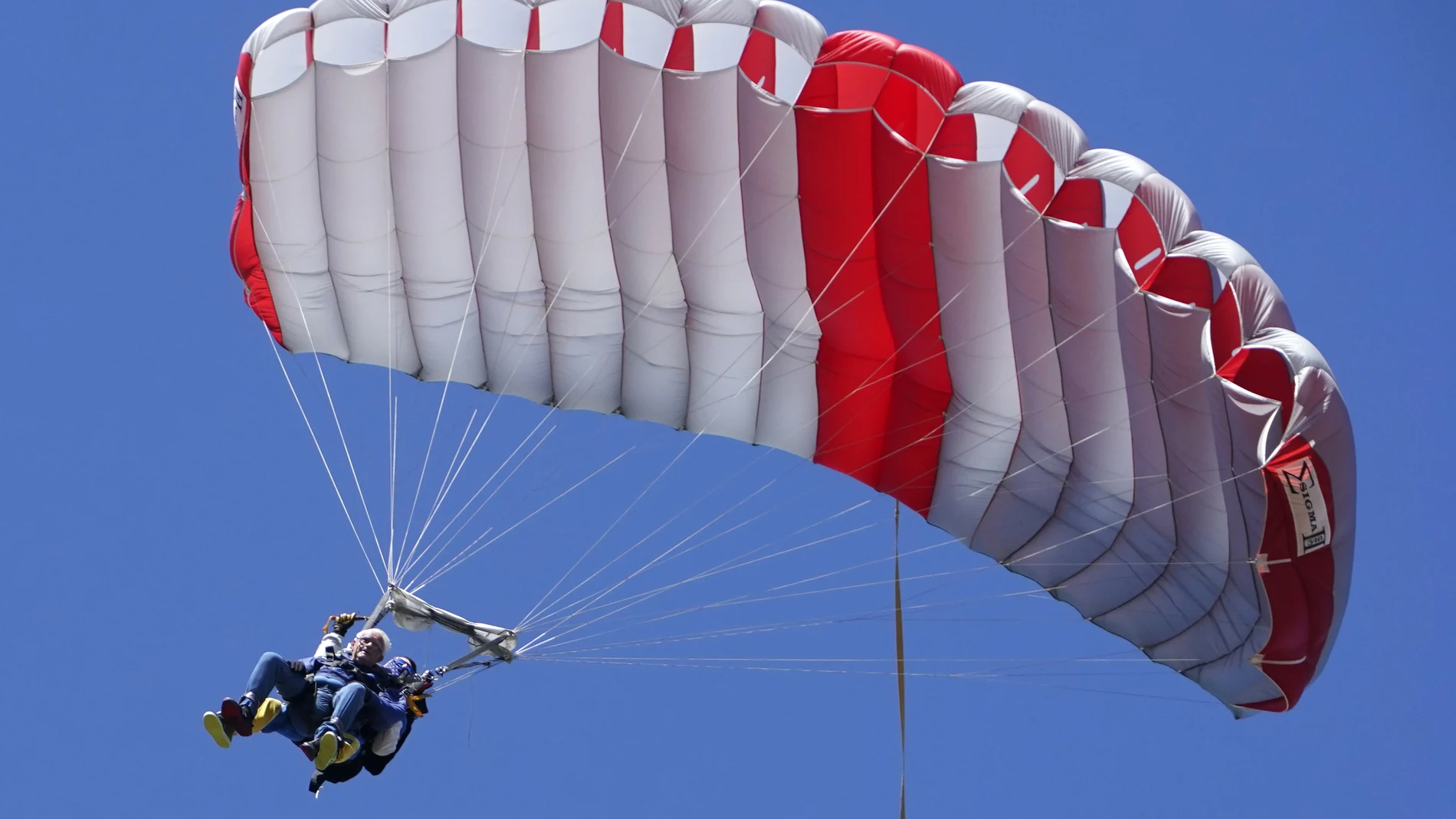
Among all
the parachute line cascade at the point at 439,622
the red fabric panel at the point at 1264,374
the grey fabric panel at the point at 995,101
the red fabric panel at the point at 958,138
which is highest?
the grey fabric panel at the point at 995,101

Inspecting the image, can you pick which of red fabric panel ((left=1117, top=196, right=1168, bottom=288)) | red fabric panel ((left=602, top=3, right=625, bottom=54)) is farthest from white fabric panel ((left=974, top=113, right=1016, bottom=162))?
red fabric panel ((left=602, top=3, right=625, bottom=54))

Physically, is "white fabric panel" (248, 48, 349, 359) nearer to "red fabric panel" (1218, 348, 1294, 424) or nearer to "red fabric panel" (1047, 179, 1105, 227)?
"red fabric panel" (1047, 179, 1105, 227)

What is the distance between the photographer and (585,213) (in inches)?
439

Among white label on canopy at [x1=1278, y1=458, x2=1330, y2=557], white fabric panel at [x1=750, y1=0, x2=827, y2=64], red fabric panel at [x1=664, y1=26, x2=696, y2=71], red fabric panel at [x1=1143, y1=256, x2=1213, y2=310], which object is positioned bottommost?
white label on canopy at [x1=1278, y1=458, x2=1330, y2=557]

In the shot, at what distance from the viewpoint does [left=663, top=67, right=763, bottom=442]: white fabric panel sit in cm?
1065

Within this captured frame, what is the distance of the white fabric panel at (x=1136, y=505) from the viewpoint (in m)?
10.2

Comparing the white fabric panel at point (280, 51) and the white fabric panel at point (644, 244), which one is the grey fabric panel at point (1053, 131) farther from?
the white fabric panel at point (280, 51)

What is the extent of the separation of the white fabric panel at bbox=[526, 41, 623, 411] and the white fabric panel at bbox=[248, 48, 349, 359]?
1.22 metres

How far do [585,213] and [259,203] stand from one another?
71.0 inches

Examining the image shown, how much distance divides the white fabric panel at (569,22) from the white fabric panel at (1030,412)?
2.29 meters

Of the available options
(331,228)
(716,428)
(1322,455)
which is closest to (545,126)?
(331,228)

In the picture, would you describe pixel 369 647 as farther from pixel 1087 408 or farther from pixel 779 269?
pixel 1087 408

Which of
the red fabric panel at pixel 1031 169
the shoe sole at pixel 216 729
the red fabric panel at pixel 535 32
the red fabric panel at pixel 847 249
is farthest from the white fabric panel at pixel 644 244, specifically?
the shoe sole at pixel 216 729

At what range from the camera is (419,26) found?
1066 cm
